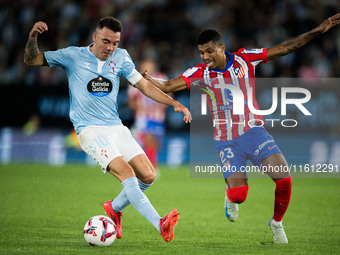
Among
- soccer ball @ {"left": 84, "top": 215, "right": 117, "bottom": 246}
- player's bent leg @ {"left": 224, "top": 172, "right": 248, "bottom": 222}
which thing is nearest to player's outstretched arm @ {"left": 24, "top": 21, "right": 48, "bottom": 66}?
soccer ball @ {"left": 84, "top": 215, "right": 117, "bottom": 246}

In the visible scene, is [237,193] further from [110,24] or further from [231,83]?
[110,24]

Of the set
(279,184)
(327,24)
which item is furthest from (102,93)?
(327,24)

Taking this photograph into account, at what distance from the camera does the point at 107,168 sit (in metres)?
6.49

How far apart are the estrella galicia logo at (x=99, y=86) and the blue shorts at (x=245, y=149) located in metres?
1.54

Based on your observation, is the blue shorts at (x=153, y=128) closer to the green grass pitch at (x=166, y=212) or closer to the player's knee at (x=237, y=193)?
the green grass pitch at (x=166, y=212)

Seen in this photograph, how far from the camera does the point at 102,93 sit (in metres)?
6.70

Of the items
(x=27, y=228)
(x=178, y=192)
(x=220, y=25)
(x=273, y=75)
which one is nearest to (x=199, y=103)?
(x=273, y=75)

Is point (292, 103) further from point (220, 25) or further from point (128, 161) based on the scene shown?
point (128, 161)

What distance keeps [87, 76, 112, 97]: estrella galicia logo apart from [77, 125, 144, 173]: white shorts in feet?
1.22

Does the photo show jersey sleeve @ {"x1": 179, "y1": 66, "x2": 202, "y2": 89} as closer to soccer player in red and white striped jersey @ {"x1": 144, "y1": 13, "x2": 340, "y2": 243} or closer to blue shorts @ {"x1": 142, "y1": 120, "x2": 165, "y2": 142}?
soccer player in red and white striped jersey @ {"x1": 144, "y1": 13, "x2": 340, "y2": 243}

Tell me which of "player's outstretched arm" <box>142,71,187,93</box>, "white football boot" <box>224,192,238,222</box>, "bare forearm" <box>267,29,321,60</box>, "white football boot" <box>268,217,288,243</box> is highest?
"bare forearm" <box>267,29,321,60</box>

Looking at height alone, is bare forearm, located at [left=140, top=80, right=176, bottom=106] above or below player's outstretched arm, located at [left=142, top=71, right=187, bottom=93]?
below

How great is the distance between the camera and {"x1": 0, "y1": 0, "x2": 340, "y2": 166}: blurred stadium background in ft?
50.9

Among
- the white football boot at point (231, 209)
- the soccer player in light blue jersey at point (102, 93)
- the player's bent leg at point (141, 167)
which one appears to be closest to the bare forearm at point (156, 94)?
the soccer player in light blue jersey at point (102, 93)
